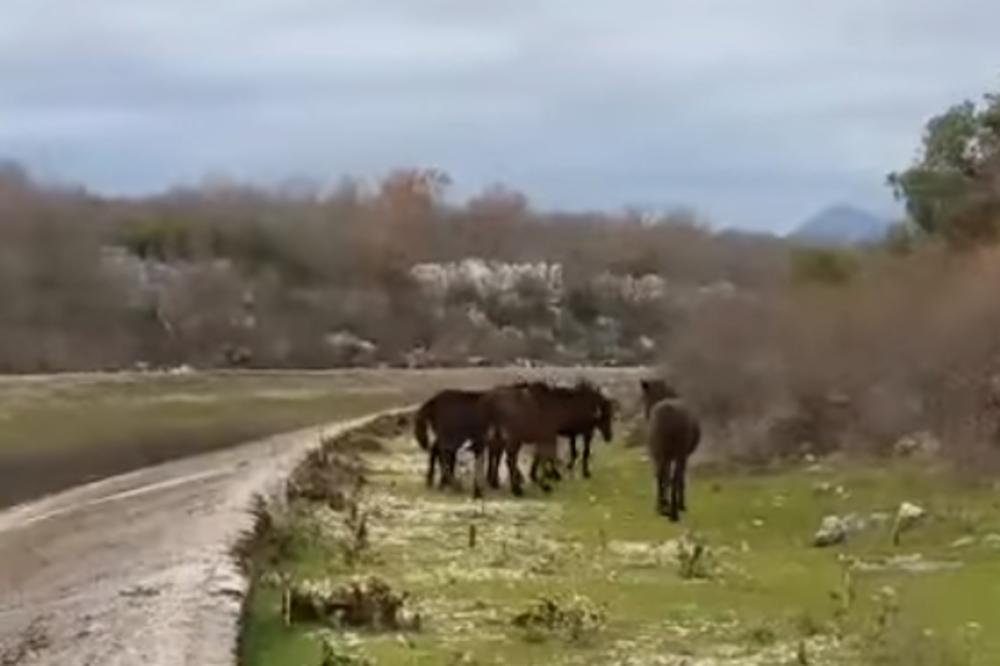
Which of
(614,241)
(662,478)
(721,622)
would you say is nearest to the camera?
(721,622)

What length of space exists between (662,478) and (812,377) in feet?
34.4

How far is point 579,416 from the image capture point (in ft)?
141

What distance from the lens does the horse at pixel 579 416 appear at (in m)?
42.4

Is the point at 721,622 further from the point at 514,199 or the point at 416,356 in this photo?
the point at 514,199

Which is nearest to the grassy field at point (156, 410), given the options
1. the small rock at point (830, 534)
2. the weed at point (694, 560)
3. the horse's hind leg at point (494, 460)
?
the horse's hind leg at point (494, 460)

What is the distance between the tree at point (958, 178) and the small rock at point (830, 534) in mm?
15536

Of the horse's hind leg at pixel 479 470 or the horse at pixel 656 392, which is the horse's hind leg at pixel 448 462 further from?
the horse at pixel 656 392

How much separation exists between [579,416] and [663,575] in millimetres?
18591

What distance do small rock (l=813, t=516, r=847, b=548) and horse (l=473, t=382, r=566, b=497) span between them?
8.41 meters

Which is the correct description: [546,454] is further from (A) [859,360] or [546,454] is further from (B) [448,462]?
(A) [859,360]

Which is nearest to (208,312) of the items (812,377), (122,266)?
(122,266)

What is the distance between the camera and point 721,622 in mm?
20906

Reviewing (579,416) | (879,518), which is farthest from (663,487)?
(579,416)

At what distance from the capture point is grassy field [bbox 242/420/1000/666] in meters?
19.4
